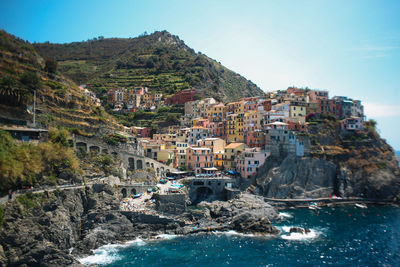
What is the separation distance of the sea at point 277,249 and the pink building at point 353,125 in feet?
105

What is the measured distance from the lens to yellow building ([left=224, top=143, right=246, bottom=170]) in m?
69.8

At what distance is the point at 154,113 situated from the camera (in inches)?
3947

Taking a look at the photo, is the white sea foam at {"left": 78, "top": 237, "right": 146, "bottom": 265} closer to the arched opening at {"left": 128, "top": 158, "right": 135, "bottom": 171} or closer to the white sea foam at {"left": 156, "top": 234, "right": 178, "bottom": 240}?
the white sea foam at {"left": 156, "top": 234, "right": 178, "bottom": 240}

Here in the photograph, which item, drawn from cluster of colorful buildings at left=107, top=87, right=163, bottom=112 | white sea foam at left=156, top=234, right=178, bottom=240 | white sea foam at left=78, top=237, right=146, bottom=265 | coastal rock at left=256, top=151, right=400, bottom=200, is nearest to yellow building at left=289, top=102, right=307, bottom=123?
coastal rock at left=256, top=151, right=400, bottom=200

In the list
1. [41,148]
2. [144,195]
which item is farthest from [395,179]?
[41,148]

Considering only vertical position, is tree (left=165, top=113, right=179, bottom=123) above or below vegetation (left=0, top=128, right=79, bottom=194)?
above

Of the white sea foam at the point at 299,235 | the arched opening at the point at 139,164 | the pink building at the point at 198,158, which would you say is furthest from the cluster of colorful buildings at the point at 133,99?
the white sea foam at the point at 299,235

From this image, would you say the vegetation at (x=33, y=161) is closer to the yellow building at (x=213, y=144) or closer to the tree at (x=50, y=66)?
the tree at (x=50, y=66)

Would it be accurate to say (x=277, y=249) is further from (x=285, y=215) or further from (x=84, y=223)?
(x=84, y=223)

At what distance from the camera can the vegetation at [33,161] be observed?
33.9m

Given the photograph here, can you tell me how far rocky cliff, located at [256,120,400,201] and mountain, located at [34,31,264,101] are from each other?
55195mm

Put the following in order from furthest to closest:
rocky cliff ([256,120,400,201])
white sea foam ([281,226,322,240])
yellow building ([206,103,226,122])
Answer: yellow building ([206,103,226,122]) → rocky cliff ([256,120,400,201]) → white sea foam ([281,226,322,240])

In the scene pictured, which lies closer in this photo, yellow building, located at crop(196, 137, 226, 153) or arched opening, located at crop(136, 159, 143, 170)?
arched opening, located at crop(136, 159, 143, 170)

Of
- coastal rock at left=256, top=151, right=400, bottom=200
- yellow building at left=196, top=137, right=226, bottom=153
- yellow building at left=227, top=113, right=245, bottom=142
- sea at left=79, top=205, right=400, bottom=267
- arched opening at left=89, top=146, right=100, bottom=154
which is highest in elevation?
yellow building at left=227, top=113, right=245, bottom=142
